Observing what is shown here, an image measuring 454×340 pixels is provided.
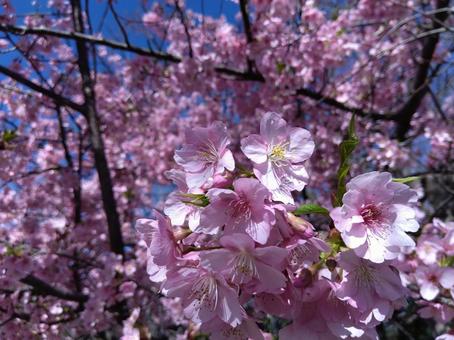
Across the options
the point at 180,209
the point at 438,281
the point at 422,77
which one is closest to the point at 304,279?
the point at 180,209

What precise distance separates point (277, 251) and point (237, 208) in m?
0.16

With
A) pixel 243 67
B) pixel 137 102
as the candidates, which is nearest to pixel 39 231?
pixel 137 102

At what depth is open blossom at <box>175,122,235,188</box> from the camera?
47.6 inches

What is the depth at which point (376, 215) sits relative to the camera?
47.4 inches

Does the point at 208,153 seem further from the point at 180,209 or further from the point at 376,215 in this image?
the point at 376,215

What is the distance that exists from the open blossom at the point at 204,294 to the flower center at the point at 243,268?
44 mm

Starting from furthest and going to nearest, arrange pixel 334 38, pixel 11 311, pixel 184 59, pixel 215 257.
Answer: pixel 334 38, pixel 184 59, pixel 11 311, pixel 215 257

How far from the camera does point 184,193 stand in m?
1.24

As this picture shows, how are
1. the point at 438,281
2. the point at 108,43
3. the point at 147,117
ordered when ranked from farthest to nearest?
the point at 147,117 < the point at 108,43 < the point at 438,281

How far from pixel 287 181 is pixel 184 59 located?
4.03 m

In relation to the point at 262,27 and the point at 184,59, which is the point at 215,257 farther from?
the point at 262,27

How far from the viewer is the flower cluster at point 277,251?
3.58 ft

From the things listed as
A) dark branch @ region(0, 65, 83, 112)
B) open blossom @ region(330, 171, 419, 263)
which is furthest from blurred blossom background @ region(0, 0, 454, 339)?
open blossom @ region(330, 171, 419, 263)

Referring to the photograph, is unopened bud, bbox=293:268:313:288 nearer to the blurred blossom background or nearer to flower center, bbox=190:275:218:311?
flower center, bbox=190:275:218:311
